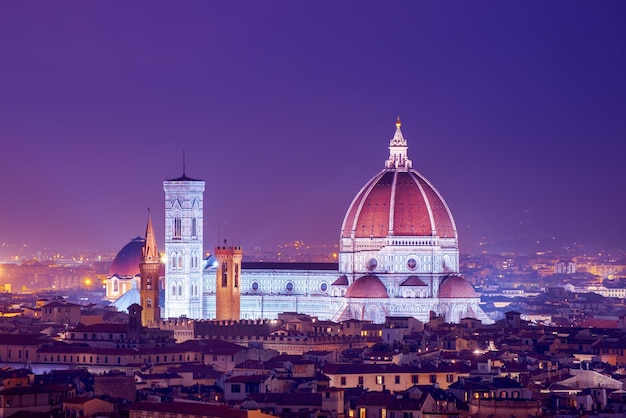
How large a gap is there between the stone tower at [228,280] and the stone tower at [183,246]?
11.0ft

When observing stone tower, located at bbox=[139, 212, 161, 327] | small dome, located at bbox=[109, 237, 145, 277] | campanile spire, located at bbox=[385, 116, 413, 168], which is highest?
campanile spire, located at bbox=[385, 116, 413, 168]

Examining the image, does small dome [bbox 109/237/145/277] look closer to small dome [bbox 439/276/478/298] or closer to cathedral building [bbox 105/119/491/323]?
cathedral building [bbox 105/119/491/323]

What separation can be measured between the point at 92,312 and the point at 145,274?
783cm

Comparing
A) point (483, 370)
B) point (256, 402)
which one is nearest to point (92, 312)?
point (483, 370)

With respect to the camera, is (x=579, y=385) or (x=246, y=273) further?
(x=246, y=273)

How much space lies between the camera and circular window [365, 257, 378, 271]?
152m

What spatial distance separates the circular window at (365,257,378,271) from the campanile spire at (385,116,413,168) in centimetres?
592

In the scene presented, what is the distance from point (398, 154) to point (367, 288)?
1123cm

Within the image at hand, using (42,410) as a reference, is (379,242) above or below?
above

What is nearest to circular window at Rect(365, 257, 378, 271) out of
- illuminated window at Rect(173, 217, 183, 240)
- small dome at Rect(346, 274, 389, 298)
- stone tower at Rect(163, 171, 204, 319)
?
small dome at Rect(346, 274, 389, 298)

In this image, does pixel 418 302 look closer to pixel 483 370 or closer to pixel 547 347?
pixel 547 347

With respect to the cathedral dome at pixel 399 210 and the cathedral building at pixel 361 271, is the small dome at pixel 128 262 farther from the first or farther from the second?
the cathedral dome at pixel 399 210

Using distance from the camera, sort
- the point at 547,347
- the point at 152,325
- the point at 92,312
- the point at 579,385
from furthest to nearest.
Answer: the point at 92,312 < the point at 152,325 < the point at 547,347 < the point at 579,385

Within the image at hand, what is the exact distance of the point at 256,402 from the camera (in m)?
82.5
